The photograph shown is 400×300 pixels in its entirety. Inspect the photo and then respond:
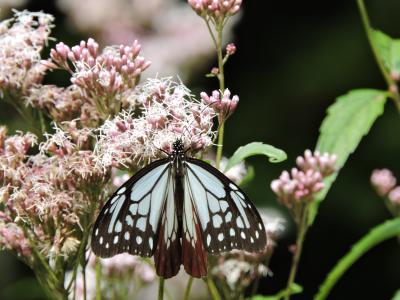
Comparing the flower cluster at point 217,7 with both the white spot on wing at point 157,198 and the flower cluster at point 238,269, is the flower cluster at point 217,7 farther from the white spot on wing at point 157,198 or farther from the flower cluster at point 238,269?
the flower cluster at point 238,269

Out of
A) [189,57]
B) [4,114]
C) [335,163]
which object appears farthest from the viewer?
[189,57]

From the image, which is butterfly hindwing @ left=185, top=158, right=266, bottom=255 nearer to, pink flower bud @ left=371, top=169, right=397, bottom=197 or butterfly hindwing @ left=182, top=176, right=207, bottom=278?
butterfly hindwing @ left=182, top=176, right=207, bottom=278

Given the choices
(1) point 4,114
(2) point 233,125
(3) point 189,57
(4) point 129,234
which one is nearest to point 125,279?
(4) point 129,234

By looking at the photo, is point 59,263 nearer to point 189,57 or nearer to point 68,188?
point 68,188

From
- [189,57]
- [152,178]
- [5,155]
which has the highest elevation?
[189,57]

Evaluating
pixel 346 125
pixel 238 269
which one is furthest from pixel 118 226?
pixel 346 125

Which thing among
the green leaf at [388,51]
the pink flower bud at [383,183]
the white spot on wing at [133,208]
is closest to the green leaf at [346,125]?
the green leaf at [388,51]
